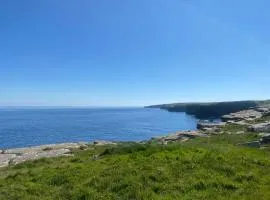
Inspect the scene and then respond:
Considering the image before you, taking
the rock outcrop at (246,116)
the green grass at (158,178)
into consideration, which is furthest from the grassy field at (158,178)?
the rock outcrop at (246,116)

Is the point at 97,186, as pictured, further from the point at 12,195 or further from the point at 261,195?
the point at 261,195

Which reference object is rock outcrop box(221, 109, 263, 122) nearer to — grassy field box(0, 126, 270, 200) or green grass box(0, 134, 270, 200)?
grassy field box(0, 126, 270, 200)

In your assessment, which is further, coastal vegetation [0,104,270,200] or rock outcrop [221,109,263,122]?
rock outcrop [221,109,263,122]

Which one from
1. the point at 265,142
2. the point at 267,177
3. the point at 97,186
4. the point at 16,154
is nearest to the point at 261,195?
the point at 267,177

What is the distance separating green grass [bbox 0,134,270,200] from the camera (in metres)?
14.0

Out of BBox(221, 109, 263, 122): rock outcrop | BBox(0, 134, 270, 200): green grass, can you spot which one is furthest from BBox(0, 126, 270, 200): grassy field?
BBox(221, 109, 263, 122): rock outcrop

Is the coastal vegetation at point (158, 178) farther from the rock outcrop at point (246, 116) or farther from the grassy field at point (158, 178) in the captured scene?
the rock outcrop at point (246, 116)

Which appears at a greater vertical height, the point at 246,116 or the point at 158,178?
the point at 246,116

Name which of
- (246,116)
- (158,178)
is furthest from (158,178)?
(246,116)

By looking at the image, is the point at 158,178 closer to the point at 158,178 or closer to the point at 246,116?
the point at 158,178

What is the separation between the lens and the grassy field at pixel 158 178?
46.1 ft

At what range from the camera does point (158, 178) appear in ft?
50.8

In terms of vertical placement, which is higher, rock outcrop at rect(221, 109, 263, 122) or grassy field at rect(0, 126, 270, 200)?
rock outcrop at rect(221, 109, 263, 122)

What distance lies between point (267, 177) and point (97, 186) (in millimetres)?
7141
